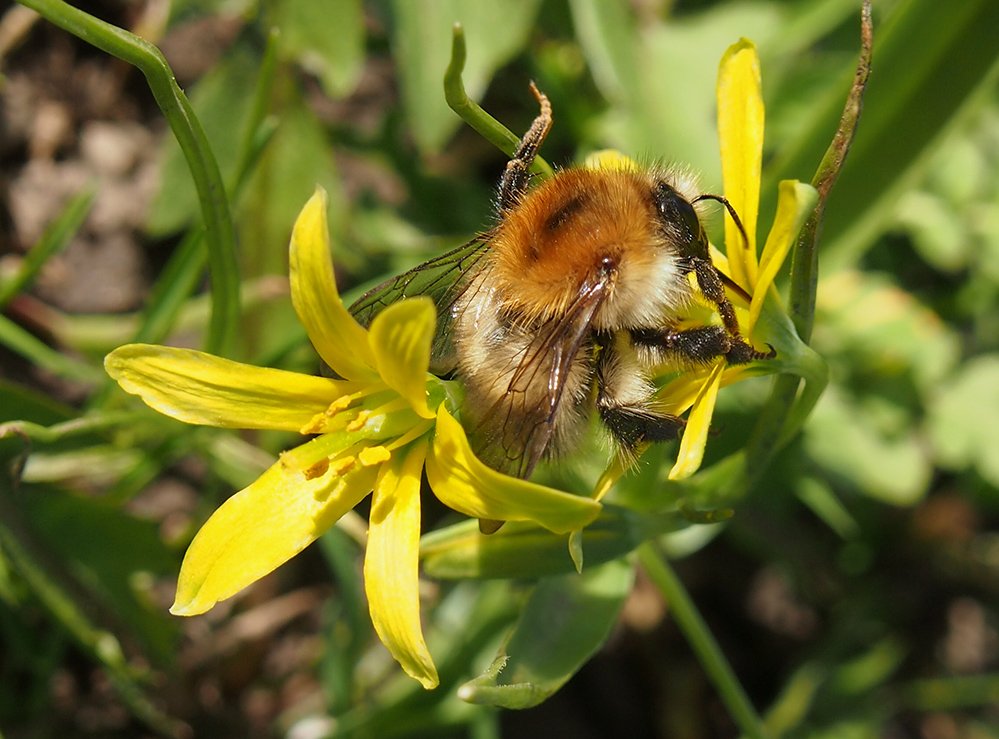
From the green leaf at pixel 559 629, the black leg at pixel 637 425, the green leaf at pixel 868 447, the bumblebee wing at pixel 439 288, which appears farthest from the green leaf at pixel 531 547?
the green leaf at pixel 868 447

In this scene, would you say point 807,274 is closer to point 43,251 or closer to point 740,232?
point 740,232

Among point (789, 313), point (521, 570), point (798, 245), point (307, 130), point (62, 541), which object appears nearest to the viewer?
point (798, 245)

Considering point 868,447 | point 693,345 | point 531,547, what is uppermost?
point 693,345

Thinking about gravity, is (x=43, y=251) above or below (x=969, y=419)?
above

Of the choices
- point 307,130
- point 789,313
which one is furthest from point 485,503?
point 307,130

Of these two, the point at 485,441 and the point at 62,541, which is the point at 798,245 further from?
the point at 62,541

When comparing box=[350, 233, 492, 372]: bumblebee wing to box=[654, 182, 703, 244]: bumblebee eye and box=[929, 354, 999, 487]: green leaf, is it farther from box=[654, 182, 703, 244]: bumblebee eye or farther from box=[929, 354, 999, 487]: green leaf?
box=[929, 354, 999, 487]: green leaf

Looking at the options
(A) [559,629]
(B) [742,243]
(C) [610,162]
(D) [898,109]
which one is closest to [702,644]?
(A) [559,629]
